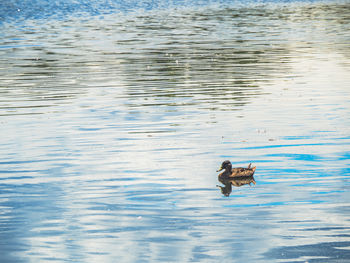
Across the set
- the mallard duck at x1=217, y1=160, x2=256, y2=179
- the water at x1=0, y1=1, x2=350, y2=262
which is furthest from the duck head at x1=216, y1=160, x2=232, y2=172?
the water at x1=0, y1=1, x2=350, y2=262

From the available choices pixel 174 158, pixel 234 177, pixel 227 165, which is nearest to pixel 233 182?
pixel 234 177

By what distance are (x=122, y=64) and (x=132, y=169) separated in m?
19.6

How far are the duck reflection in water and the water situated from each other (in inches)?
6.0

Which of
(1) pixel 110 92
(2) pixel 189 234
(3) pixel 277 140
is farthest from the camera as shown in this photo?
(1) pixel 110 92

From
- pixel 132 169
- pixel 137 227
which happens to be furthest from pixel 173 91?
pixel 137 227

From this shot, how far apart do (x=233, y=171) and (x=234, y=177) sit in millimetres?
129

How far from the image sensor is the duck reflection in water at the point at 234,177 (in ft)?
44.1

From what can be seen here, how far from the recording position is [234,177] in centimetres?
1363

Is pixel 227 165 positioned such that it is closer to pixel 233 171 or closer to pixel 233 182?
pixel 233 171

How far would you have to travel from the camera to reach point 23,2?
94.2 m

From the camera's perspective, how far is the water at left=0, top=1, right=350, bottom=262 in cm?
1066

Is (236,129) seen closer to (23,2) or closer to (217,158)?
(217,158)

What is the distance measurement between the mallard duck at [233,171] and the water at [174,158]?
0.23 meters

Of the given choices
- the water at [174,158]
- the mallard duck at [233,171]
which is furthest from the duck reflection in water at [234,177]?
the water at [174,158]
